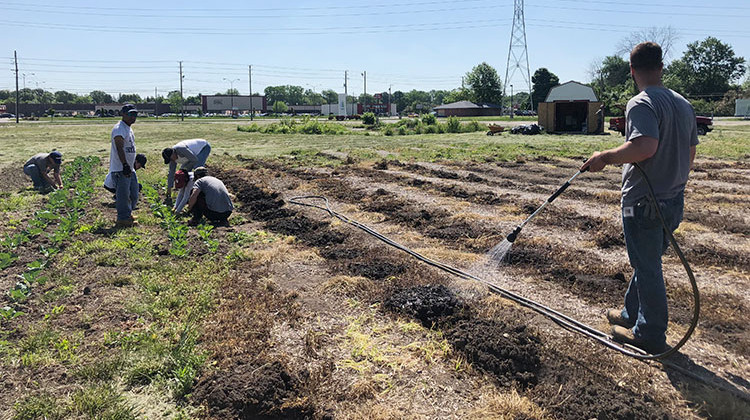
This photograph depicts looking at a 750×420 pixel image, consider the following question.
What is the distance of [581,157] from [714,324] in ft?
47.8

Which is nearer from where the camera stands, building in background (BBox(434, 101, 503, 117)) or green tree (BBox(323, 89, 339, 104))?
building in background (BBox(434, 101, 503, 117))

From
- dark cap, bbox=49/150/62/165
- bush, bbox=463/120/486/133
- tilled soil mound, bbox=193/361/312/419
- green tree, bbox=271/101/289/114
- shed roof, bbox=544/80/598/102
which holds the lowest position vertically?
tilled soil mound, bbox=193/361/312/419

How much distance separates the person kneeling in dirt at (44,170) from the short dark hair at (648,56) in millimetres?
11757

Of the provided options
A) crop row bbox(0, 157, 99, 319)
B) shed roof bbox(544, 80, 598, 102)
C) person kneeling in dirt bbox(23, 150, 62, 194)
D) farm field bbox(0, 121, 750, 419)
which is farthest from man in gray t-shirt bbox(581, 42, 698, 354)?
shed roof bbox(544, 80, 598, 102)

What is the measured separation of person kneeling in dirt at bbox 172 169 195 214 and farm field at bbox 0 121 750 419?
34cm

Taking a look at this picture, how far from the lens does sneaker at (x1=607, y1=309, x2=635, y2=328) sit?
4.03 metres

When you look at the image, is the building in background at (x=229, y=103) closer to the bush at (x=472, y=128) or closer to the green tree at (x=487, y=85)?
the green tree at (x=487, y=85)

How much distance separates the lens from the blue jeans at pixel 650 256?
3.48 meters

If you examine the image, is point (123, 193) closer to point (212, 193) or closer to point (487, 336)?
point (212, 193)

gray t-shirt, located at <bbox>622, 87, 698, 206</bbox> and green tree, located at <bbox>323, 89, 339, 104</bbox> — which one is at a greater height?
green tree, located at <bbox>323, 89, 339, 104</bbox>

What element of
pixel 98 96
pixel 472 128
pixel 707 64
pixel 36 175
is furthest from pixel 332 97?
pixel 36 175

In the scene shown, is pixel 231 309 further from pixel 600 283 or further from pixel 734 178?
pixel 734 178

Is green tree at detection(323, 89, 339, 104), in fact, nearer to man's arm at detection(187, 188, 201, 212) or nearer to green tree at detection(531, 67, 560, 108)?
green tree at detection(531, 67, 560, 108)

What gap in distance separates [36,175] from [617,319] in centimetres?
1239
